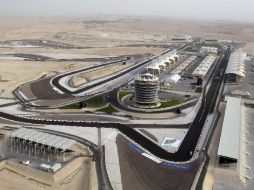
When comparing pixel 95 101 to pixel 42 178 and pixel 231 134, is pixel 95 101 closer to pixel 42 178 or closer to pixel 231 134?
pixel 231 134

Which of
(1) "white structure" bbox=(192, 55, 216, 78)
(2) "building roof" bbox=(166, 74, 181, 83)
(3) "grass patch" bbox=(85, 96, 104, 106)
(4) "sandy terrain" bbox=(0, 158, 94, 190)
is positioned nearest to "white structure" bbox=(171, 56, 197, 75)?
(1) "white structure" bbox=(192, 55, 216, 78)

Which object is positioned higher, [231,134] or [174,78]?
[231,134]

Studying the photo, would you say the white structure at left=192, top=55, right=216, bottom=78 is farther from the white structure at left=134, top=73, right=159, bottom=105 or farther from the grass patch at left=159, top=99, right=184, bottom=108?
the white structure at left=134, top=73, right=159, bottom=105

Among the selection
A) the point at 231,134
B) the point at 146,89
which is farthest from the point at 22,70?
the point at 231,134

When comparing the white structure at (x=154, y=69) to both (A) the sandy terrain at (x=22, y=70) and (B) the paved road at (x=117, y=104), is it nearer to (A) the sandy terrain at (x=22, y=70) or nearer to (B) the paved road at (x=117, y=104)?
(B) the paved road at (x=117, y=104)

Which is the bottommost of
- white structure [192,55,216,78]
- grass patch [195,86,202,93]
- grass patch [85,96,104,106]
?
grass patch [85,96,104,106]
